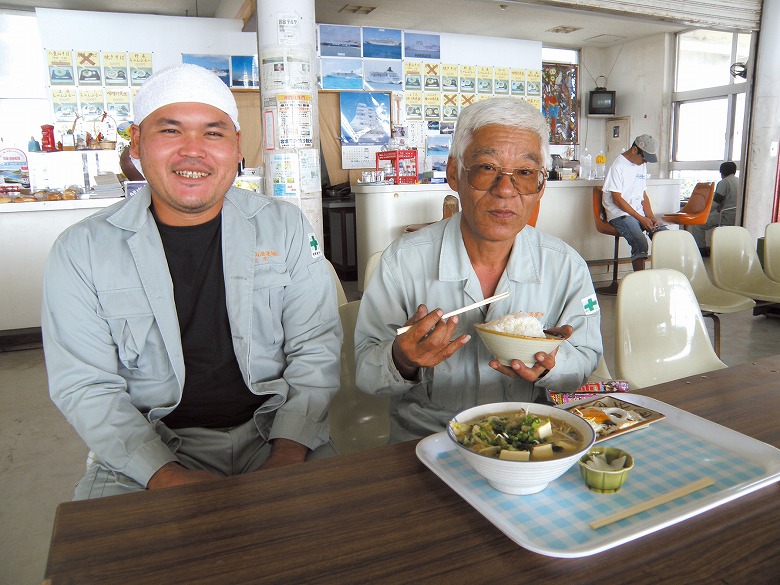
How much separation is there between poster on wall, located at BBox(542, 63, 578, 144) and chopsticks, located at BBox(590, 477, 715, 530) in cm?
971

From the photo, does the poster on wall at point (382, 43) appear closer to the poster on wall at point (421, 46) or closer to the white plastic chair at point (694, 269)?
the poster on wall at point (421, 46)

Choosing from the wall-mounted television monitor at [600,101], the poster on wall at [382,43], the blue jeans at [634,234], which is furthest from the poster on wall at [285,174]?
the wall-mounted television monitor at [600,101]

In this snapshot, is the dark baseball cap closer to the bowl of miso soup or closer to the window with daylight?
the window with daylight

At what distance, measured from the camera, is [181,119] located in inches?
55.0

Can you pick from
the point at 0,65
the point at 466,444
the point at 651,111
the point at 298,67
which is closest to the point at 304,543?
the point at 466,444

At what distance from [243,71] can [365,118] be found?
1.82m

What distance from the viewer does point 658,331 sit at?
1.97 m

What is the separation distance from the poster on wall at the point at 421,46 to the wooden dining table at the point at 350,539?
8443 millimetres

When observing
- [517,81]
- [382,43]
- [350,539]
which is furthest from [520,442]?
[517,81]

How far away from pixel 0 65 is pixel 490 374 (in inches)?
332

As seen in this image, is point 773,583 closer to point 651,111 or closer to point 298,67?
point 298,67

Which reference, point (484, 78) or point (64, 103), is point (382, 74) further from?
point (64, 103)

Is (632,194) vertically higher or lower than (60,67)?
lower

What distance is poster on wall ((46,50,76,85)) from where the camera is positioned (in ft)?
22.9
